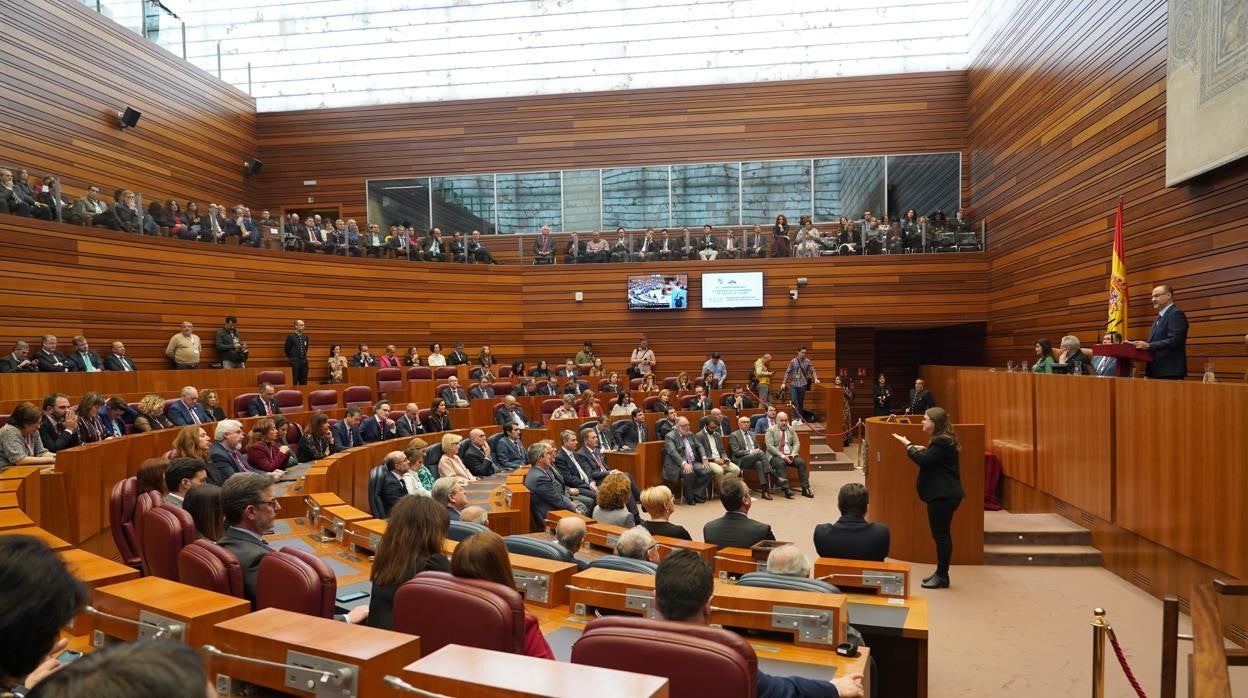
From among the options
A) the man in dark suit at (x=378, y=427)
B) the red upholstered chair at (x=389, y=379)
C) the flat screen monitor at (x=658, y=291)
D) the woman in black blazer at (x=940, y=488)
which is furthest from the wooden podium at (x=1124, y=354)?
the flat screen monitor at (x=658, y=291)

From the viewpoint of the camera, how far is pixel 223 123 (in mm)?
15219

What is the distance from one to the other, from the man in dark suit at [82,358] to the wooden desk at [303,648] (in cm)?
800

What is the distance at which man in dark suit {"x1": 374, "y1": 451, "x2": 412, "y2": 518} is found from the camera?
550 cm

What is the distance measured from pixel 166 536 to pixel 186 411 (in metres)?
4.83

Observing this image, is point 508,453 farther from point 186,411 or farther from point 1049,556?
point 1049,556

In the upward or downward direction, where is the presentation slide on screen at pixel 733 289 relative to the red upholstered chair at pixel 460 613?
upward

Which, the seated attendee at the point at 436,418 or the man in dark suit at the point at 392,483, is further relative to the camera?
the seated attendee at the point at 436,418

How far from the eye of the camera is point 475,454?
25.6 ft

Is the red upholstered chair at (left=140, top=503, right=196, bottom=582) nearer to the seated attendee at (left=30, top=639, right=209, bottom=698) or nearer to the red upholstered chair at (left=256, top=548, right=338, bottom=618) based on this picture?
the red upholstered chair at (left=256, top=548, right=338, bottom=618)

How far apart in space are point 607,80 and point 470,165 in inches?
128

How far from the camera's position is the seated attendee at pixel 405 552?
7.98 feet

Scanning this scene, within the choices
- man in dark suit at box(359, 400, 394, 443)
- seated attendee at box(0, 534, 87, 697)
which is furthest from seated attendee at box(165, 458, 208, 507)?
man in dark suit at box(359, 400, 394, 443)

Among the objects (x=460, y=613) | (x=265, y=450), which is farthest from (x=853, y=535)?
(x=265, y=450)

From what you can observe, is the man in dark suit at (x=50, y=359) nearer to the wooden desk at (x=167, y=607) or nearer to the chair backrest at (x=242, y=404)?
the chair backrest at (x=242, y=404)
